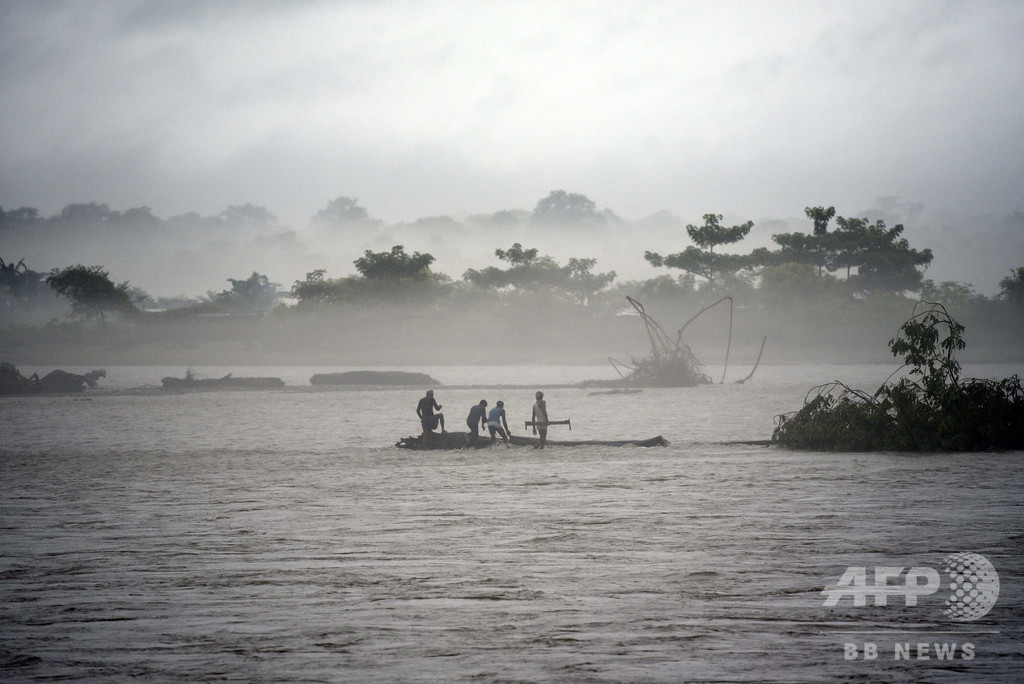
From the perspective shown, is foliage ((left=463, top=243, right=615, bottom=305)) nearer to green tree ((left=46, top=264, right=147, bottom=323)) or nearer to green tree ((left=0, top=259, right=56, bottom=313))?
green tree ((left=46, top=264, right=147, bottom=323))

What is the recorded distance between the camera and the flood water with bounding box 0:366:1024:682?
6.29 m

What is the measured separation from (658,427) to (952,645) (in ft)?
62.1

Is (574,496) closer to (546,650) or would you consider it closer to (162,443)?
(546,650)

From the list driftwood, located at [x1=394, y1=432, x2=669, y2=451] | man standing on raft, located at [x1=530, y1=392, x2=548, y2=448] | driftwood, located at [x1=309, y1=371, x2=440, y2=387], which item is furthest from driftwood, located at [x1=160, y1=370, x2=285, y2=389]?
man standing on raft, located at [x1=530, y1=392, x2=548, y2=448]

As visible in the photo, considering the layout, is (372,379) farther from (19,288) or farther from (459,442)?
(19,288)

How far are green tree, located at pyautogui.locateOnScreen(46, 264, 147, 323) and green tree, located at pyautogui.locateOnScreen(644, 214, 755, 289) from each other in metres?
44.4

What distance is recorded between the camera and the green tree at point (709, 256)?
7044 cm

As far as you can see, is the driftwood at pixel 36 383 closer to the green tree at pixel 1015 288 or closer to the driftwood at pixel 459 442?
the driftwood at pixel 459 442

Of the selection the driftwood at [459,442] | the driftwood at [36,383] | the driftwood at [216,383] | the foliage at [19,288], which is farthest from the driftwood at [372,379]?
the foliage at [19,288]

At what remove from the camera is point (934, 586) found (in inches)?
312

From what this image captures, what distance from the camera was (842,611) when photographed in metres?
7.27

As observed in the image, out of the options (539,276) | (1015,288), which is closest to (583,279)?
(539,276)

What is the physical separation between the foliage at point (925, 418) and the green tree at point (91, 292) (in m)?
69.2

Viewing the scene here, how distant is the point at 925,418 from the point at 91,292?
71883 millimetres
